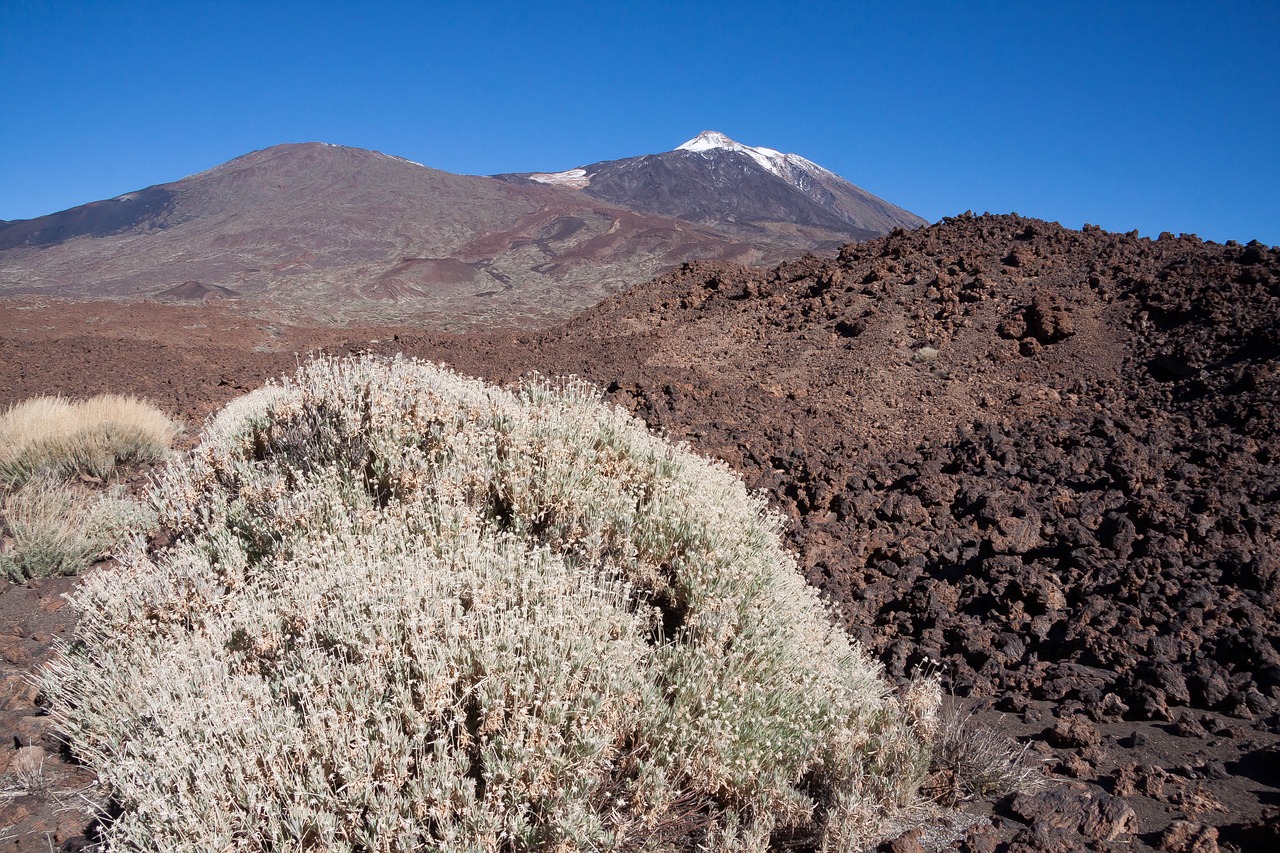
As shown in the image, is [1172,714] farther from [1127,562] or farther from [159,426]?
[159,426]

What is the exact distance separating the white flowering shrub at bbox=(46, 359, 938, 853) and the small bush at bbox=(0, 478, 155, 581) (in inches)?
Answer: 35.5

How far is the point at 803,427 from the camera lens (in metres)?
5.98

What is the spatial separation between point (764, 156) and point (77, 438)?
309ft

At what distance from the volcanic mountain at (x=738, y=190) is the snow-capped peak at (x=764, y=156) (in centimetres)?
12

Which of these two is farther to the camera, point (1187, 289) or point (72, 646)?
point (1187, 289)

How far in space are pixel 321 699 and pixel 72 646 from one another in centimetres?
173

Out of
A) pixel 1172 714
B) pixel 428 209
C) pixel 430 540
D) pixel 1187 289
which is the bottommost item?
pixel 1172 714

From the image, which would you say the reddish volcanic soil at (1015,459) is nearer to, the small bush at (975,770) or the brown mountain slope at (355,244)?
the small bush at (975,770)

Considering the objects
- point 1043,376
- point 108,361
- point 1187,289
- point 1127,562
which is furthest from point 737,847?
point 108,361

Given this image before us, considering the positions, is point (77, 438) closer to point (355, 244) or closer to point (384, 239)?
point (355, 244)

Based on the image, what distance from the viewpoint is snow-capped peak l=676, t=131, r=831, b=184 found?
89.2 meters

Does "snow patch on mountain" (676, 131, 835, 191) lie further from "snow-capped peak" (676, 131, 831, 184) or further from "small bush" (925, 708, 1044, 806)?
"small bush" (925, 708, 1044, 806)

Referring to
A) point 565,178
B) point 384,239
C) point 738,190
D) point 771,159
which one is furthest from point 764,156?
point 384,239

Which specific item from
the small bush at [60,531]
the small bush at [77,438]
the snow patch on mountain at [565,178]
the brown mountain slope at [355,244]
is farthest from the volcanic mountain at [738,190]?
the small bush at [60,531]
